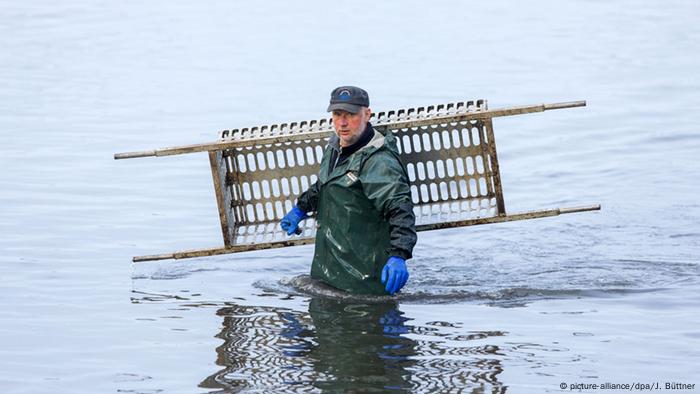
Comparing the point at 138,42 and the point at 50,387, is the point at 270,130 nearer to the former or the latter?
the point at 50,387

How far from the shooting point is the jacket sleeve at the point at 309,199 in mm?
9375

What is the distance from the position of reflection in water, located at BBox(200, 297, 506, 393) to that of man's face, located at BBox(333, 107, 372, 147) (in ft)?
4.02

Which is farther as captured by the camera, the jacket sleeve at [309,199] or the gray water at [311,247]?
the jacket sleeve at [309,199]

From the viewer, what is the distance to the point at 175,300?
10133mm

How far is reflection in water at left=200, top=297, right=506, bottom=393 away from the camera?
803 centimetres

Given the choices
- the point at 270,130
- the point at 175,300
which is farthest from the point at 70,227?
the point at 270,130

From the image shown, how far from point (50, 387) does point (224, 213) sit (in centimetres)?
190

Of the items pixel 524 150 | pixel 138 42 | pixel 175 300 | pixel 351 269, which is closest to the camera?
pixel 351 269

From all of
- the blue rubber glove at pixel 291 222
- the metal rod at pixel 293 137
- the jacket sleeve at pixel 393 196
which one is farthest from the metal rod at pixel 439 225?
the metal rod at pixel 293 137

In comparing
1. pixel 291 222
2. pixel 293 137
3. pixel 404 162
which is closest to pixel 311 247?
pixel 291 222

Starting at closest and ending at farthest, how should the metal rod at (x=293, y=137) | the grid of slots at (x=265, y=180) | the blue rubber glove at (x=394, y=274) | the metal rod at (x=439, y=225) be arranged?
the blue rubber glove at (x=394, y=274), the metal rod at (x=293, y=137), the metal rod at (x=439, y=225), the grid of slots at (x=265, y=180)

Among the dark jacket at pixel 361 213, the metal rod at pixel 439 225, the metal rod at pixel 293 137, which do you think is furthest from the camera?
the metal rod at pixel 439 225

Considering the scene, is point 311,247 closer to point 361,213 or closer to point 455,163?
point 455,163

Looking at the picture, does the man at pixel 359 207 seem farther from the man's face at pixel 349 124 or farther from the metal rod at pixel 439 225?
the metal rod at pixel 439 225
